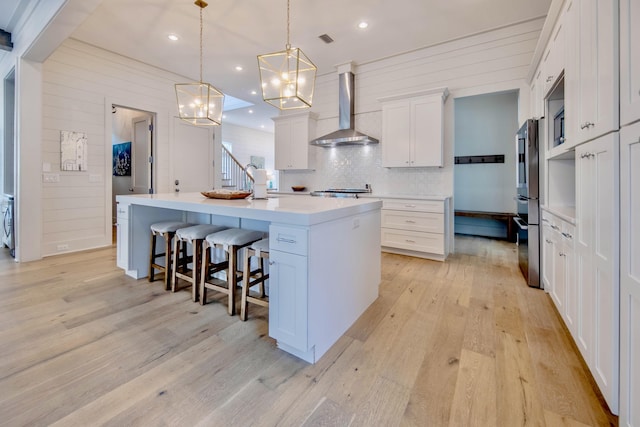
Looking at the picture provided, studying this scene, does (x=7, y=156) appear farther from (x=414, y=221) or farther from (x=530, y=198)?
(x=530, y=198)

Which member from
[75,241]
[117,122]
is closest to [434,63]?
[75,241]

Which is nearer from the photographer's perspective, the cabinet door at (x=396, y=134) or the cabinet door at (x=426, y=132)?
the cabinet door at (x=426, y=132)

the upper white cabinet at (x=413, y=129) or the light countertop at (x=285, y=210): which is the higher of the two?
the upper white cabinet at (x=413, y=129)

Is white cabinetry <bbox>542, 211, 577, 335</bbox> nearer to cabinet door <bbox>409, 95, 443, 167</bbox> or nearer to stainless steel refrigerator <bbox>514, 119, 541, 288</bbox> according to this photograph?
stainless steel refrigerator <bbox>514, 119, 541, 288</bbox>

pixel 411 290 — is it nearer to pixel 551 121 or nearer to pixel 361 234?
pixel 361 234

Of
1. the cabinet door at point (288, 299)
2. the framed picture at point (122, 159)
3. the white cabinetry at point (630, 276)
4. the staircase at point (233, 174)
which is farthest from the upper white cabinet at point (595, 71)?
the framed picture at point (122, 159)

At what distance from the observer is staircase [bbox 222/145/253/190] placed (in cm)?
817

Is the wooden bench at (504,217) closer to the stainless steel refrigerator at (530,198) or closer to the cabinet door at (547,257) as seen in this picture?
the stainless steel refrigerator at (530,198)

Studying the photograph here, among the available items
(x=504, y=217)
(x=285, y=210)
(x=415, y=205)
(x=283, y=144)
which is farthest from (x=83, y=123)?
(x=504, y=217)

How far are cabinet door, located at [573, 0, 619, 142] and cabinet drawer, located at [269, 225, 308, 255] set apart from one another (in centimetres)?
155

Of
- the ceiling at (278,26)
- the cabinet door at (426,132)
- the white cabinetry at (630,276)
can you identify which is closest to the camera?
the white cabinetry at (630,276)

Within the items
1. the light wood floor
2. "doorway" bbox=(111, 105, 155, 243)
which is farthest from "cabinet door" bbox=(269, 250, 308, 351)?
"doorway" bbox=(111, 105, 155, 243)

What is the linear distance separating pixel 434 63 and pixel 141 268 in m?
4.94

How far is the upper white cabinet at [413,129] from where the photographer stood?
4.19 m
